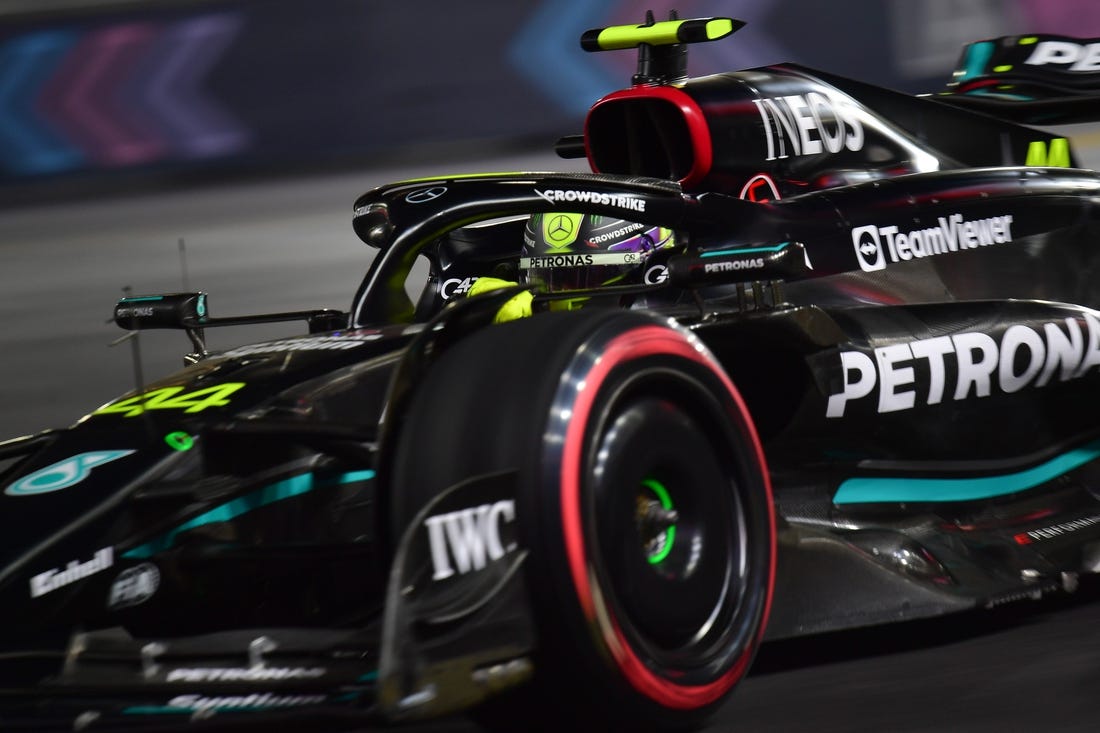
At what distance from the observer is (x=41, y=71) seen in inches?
603

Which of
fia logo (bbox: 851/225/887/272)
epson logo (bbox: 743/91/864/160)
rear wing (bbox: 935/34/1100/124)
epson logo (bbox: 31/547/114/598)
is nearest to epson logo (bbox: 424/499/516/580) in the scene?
epson logo (bbox: 31/547/114/598)

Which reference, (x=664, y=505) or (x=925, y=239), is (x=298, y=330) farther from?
(x=664, y=505)

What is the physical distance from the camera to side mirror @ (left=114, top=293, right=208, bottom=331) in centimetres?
458

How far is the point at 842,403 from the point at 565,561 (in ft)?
4.37

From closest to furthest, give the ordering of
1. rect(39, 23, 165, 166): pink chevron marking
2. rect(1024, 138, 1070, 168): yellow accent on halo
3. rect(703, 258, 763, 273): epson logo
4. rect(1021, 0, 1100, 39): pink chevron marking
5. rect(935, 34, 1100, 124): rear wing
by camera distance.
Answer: rect(703, 258, 763, 273): epson logo < rect(1024, 138, 1070, 168): yellow accent on halo < rect(935, 34, 1100, 124): rear wing < rect(1021, 0, 1100, 39): pink chevron marking < rect(39, 23, 165, 166): pink chevron marking

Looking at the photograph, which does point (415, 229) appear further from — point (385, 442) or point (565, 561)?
point (565, 561)

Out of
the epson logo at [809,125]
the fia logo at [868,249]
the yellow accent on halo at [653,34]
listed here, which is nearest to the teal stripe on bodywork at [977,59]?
the epson logo at [809,125]

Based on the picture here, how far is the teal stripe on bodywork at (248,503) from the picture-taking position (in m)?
3.39

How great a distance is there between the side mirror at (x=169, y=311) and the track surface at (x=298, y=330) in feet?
1.08

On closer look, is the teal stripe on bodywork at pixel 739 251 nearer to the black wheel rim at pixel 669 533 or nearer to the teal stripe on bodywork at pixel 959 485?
the black wheel rim at pixel 669 533

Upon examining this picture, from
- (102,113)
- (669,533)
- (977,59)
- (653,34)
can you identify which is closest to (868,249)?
(653,34)

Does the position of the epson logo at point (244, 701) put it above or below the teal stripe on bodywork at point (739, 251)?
below

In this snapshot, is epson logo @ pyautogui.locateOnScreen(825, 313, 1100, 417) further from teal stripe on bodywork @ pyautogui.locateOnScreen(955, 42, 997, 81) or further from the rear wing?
teal stripe on bodywork @ pyautogui.locateOnScreen(955, 42, 997, 81)

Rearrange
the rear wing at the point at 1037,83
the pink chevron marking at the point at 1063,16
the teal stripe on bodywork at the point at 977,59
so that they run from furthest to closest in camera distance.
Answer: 1. the pink chevron marking at the point at 1063,16
2. the teal stripe on bodywork at the point at 977,59
3. the rear wing at the point at 1037,83
